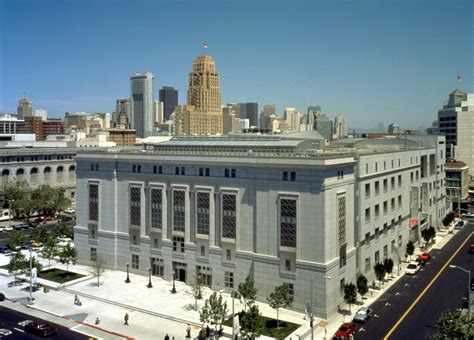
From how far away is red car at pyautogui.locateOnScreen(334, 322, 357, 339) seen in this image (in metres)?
51.3

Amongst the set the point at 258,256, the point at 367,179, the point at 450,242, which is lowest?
the point at 450,242

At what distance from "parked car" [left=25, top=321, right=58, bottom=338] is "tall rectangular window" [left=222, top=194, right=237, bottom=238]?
82.0ft

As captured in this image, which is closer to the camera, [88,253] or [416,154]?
[88,253]

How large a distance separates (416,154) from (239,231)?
4774cm

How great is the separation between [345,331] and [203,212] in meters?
26.7

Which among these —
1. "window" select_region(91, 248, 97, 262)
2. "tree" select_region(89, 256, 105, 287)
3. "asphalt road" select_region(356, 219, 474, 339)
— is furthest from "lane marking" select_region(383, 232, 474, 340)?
"window" select_region(91, 248, 97, 262)

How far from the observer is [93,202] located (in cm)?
8262

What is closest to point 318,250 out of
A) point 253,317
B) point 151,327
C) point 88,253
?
point 253,317

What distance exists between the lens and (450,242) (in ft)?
329

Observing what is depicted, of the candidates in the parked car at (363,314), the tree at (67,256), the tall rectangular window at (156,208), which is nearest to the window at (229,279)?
the tall rectangular window at (156,208)

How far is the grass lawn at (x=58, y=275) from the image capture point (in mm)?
74050

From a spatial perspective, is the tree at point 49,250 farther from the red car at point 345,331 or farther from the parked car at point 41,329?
the red car at point 345,331

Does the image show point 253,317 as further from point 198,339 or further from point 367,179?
point 367,179

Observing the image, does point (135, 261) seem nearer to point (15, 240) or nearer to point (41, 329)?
point (41, 329)
